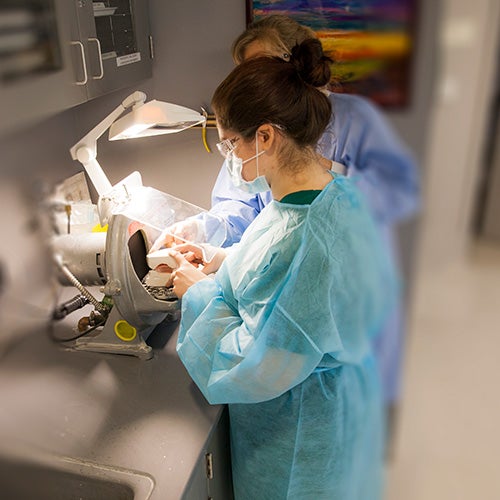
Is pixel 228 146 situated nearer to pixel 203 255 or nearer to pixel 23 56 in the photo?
pixel 203 255

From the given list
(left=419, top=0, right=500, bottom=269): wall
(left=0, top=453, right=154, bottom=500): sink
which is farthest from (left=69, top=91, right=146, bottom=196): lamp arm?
(left=419, top=0, right=500, bottom=269): wall

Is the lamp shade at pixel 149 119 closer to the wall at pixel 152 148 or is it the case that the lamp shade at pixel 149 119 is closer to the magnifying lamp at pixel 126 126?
the magnifying lamp at pixel 126 126

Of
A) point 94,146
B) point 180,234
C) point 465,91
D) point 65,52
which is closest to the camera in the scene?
point 465,91

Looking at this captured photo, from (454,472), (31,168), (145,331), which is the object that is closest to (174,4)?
(145,331)

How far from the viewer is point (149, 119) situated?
100 centimetres

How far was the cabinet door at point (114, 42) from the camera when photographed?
100 centimetres

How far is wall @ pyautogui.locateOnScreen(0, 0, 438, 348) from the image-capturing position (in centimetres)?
45

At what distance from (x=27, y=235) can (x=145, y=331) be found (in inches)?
28.8

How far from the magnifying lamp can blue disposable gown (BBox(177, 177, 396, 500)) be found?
0.31 m

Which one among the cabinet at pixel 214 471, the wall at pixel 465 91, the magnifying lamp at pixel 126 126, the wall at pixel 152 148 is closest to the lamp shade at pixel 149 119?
the magnifying lamp at pixel 126 126

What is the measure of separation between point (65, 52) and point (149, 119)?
0.25 meters

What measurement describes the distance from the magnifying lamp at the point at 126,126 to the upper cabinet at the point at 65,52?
0.26ft

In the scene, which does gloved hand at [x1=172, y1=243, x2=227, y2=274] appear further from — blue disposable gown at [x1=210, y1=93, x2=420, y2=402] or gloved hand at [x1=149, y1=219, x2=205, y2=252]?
blue disposable gown at [x1=210, y1=93, x2=420, y2=402]

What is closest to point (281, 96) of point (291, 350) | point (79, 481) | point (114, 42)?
point (291, 350)
